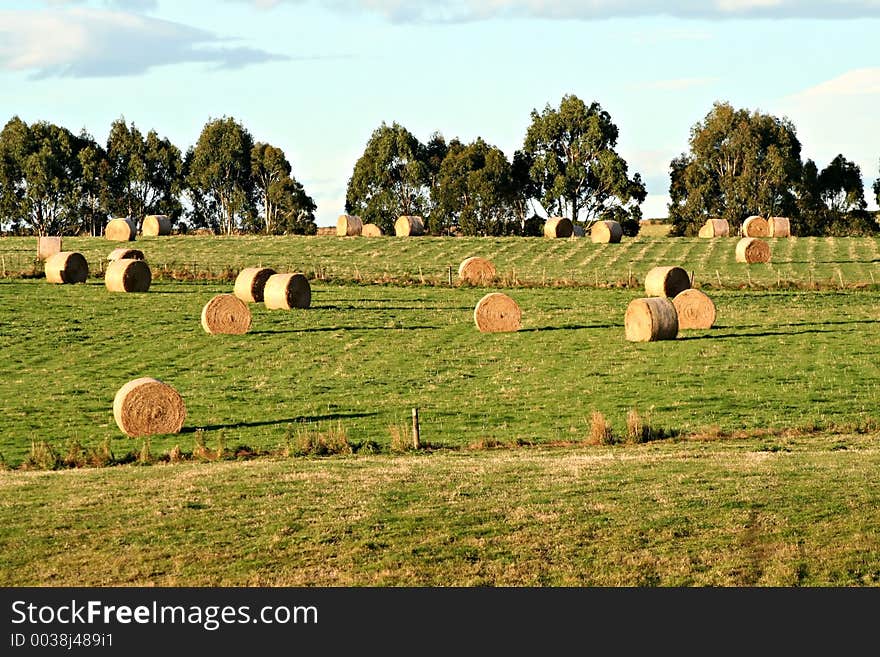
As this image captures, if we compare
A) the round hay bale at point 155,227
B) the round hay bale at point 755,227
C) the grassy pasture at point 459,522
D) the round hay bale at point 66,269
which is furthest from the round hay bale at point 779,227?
the grassy pasture at point 459,522

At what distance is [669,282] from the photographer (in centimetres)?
5888

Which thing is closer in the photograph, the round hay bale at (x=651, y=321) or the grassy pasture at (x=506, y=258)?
the round hay bale at (x=651, y=321)

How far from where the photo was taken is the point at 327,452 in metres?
28.0

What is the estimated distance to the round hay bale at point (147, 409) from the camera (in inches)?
1230

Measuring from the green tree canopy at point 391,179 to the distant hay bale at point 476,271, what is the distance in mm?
72072

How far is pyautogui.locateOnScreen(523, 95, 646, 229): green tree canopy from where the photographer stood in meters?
128

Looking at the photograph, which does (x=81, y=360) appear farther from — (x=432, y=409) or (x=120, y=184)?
(x=120, y=184)

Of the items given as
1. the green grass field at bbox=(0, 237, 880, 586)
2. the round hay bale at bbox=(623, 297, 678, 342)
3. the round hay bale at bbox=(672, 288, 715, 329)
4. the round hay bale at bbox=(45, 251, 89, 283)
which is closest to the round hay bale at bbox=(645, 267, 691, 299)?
the green grass field at bbox=(0, 237, 880, 586)

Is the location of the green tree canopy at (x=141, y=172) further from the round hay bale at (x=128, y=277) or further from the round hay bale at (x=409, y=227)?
the round hay bale at (x=128, y=277)

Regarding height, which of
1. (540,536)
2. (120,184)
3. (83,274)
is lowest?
(540,536)

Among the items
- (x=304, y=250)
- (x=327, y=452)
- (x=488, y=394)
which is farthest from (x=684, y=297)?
(x=304, y=250)

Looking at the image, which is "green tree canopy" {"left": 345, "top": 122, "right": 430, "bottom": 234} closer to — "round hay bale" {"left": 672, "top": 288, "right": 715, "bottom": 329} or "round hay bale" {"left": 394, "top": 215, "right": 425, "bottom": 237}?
"round hay bale" {"left": 394, "top": 215, "right": 425, "bottom": 237}

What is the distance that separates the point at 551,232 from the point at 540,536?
87368 mm

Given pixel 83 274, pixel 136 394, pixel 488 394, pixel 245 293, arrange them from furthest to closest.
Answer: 1. pixel 83 274
2. pixel 245 293
3. pixel 488 394
4. pixel 136 394
